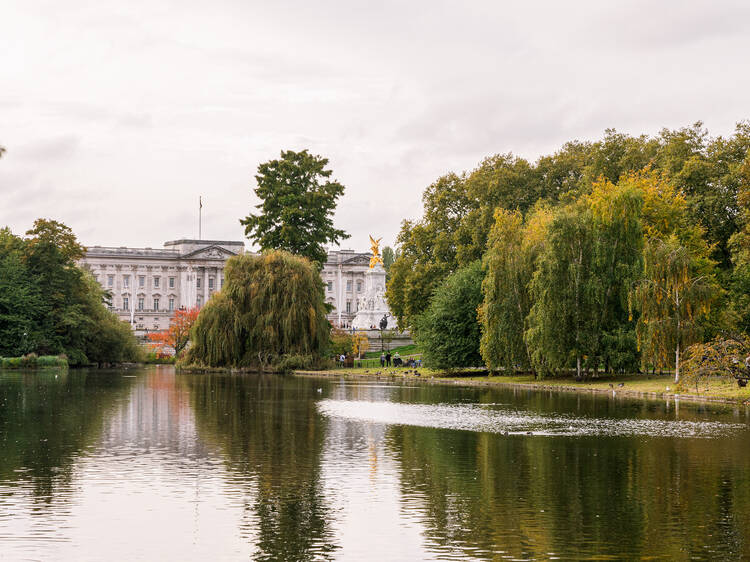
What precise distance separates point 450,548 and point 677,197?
4415 cm

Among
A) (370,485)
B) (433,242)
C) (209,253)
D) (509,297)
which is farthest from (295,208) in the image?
(209,253)

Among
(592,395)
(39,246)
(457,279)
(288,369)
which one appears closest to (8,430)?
(592,395)

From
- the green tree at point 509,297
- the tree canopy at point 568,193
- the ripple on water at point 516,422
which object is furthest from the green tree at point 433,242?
the ripple on water at point 516,422

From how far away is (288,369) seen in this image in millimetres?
65500

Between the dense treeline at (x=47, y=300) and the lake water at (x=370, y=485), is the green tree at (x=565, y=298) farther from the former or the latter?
the dense treeline at (x=47, y=300)

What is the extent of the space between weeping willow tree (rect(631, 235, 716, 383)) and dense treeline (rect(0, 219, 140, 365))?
49.9 metres

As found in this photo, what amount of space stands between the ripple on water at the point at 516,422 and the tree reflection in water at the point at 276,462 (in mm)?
1761

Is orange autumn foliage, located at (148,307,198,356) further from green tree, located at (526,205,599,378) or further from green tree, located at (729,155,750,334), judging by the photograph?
green tree, located at (729,155,750,334)

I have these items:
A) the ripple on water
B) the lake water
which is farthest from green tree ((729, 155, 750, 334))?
the ripple on water

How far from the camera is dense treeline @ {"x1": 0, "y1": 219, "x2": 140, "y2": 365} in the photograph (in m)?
76.5

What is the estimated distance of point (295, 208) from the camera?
75.6 m

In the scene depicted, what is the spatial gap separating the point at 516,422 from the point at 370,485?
1240 cm

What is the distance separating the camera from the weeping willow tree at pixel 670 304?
41625 mm

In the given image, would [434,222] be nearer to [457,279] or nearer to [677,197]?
[457,279]
